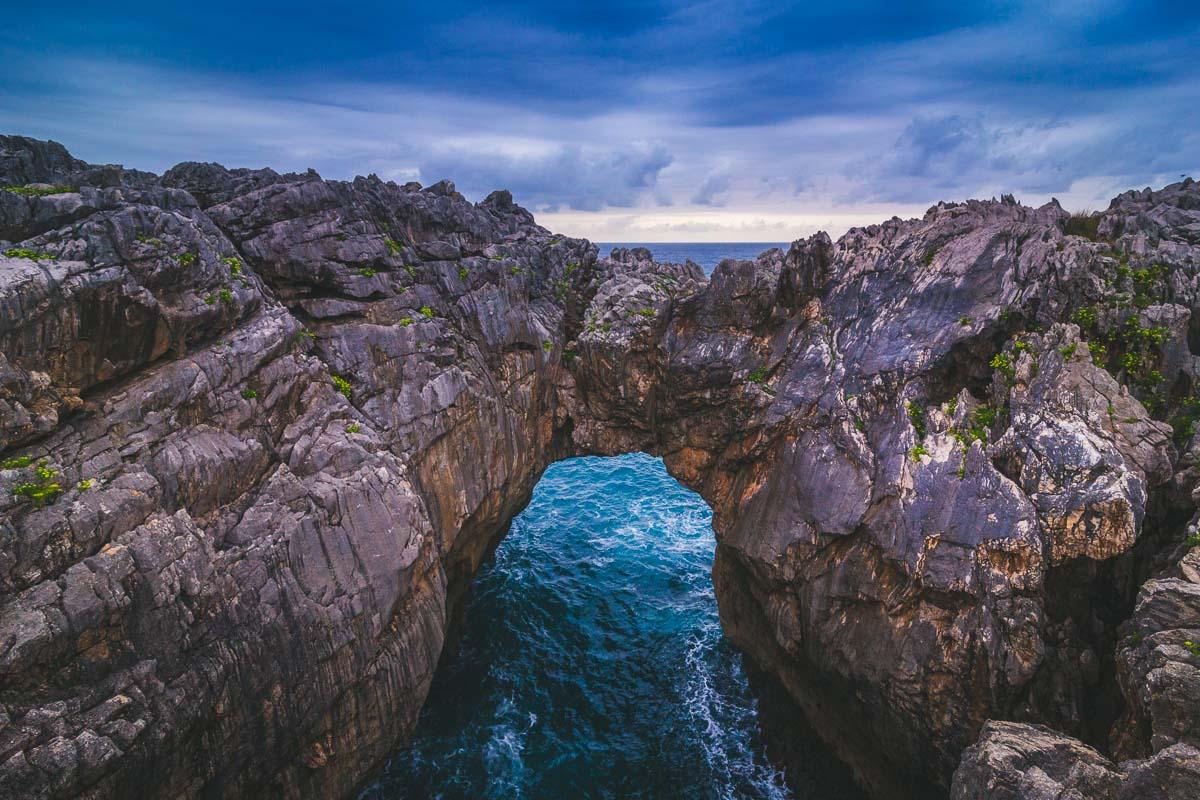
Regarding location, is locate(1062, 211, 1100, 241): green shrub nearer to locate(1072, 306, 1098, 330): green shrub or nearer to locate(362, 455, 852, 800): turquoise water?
locate(1072, 306, 1098, 330): green shrub

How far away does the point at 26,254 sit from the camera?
15.6 metres

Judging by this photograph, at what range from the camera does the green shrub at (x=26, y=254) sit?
1553cm

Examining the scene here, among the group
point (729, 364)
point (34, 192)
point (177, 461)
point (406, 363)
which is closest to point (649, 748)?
point (729, 364)

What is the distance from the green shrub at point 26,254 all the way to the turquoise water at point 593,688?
64.8 ft

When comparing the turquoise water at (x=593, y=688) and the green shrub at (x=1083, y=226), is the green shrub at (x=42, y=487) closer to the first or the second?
the turquoise water at (x=593, y=688)

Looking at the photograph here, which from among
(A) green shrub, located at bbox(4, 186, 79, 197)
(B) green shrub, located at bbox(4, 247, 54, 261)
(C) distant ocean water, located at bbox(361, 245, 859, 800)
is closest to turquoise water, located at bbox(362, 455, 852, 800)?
(C) distant ocean water, located at bbox(361, 245, 859, 800)

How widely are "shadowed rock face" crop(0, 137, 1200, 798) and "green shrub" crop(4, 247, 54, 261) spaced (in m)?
0.07

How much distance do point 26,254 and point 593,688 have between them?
24469 millimetres

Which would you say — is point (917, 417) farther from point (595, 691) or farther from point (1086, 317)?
point (595, 691)

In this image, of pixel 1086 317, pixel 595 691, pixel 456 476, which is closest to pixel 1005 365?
pixel 1086 317

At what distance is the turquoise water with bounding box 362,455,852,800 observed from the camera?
2261 cm

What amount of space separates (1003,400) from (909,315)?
15.5 ft

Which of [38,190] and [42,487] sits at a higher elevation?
[38,190]

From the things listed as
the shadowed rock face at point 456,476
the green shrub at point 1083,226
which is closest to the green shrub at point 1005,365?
the shadowed rock face at point 456,476
